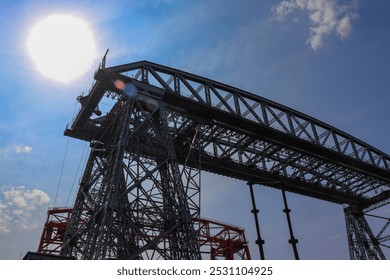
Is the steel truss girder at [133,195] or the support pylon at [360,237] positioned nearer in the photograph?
the steel truss girder at [133,195]

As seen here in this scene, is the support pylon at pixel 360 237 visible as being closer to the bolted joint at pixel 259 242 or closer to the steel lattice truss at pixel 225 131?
the steel lattice truss at pixel 225 131

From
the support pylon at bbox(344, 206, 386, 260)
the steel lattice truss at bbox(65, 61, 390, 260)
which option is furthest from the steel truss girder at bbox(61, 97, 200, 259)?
the support pylon at bbox(344, 206, 386, 260)

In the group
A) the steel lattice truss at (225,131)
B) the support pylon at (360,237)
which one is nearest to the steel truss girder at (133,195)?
the steel lattice truss at (225,131)

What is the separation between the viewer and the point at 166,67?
21969 millimetres

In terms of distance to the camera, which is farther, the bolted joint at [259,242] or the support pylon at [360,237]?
the support pylon at [360,237]

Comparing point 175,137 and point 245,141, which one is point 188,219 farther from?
point 245,141

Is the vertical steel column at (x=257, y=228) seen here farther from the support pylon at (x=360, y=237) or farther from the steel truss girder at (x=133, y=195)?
the support pylon at (x=360, y=237)

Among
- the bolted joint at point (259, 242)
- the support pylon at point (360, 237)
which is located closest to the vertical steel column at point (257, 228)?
the bolted joint at point (259, 242)

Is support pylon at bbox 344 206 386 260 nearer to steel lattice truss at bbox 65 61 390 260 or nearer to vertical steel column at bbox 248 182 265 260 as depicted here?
steel lattice truss at bbox 65 61 390 260

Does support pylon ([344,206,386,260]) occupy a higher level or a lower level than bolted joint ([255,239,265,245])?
higher

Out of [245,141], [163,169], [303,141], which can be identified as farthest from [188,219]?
[303,141]

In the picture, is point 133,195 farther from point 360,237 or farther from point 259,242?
point 360,237

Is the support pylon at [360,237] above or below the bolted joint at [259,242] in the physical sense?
above
